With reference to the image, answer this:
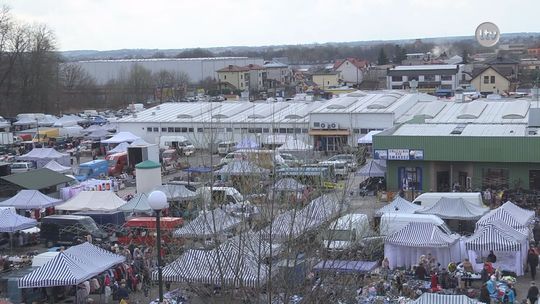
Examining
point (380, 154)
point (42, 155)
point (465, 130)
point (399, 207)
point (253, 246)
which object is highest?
point (253, 246)

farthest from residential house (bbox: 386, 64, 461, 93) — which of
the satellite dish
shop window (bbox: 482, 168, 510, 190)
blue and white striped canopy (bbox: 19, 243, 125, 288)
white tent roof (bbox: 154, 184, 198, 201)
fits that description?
blue and white striped canopy (bbox: 19, 243, 125, 288)

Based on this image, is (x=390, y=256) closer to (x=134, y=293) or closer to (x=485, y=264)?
(x=485, y=264)

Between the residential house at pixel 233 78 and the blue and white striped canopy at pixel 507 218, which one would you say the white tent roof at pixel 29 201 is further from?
the residential house at pixel 233 78

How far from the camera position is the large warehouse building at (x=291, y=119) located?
91.6 feet

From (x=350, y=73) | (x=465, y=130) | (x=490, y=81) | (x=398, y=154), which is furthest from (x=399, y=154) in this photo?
(x=350, y=73)

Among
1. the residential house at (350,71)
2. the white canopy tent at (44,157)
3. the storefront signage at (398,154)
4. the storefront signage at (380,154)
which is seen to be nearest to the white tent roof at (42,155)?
the white canopy tent at (44,157)

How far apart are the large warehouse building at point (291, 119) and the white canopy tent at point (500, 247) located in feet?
40.9

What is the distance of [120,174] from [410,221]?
13.8 m

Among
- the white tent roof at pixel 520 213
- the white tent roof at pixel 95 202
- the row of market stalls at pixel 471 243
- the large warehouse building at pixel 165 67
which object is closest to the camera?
the row of market stalls at pixel 471 243

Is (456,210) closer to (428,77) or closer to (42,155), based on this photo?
(42,155)

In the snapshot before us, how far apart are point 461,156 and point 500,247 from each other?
7.47m

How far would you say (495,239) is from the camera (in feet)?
39.9

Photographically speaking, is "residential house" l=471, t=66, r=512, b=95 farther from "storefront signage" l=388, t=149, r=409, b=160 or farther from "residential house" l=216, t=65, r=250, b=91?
"storefront signage" l=388, t=149, r=409, b=160

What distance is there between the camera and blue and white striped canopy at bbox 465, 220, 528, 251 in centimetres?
1204
